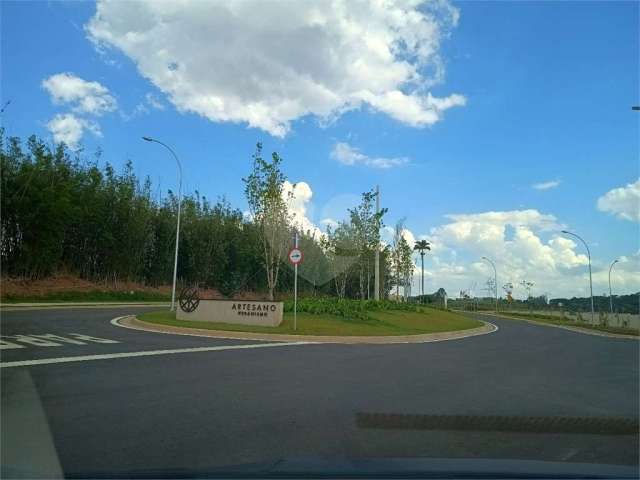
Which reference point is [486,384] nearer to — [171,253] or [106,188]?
[106,188]

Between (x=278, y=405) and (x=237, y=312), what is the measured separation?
567 inches

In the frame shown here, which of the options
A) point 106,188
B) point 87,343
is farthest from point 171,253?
point 87,343

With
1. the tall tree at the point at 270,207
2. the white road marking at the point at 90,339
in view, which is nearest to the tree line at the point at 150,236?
the tall tree at the point at 270,207

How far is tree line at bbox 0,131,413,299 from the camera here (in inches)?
1359

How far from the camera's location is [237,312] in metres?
22.1

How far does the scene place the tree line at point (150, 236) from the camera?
113ft

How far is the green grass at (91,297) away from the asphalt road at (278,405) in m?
21.4

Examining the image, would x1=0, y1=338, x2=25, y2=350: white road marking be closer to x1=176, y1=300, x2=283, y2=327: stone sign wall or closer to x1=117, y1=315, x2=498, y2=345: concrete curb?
x1=117, y1=315, x2=498, y2=345: concrete curb

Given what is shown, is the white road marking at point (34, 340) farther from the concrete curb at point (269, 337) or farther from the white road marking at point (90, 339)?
the concrete curb at point (269, 337)

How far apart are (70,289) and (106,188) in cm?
786

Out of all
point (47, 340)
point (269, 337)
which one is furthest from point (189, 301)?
point (47, 340)

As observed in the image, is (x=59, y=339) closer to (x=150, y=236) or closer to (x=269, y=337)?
(x=269, y=337)

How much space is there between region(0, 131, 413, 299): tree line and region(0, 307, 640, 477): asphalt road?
21.8 metres

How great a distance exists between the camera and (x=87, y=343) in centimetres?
1470
